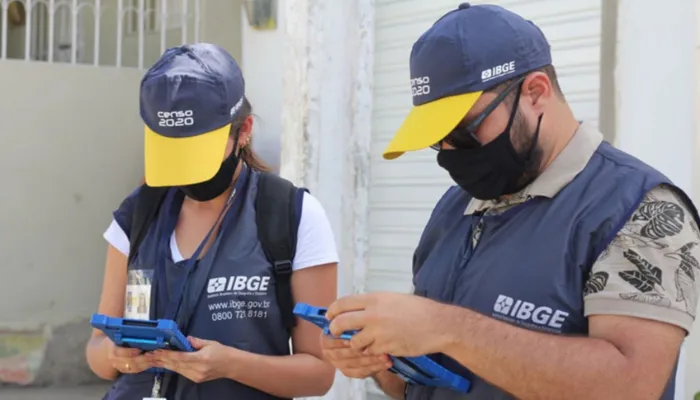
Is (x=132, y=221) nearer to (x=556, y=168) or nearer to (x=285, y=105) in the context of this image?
(x=556, y=168)

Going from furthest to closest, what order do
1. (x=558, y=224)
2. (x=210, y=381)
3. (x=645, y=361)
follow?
(x=210, y=381) → (x=558, y=224) → (x=645, y=361)

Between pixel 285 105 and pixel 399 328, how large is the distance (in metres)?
3.50

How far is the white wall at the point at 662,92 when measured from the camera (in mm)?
3441

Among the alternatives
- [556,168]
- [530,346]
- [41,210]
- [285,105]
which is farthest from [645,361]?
[41,210]

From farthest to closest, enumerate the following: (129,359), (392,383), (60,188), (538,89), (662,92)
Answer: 1. (60,188)
2. (662,92)
3. (129,359)
4. (392,383)
5. (538,89)

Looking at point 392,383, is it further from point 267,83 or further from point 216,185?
point 267,83

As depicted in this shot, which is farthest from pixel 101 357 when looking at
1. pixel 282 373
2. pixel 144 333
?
pixel 282 373

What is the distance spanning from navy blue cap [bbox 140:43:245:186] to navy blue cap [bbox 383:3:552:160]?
706mm

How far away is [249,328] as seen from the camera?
2.57 metres

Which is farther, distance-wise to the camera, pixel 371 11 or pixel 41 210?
pixel 41 210

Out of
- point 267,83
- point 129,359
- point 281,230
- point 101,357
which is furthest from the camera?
point 267,83

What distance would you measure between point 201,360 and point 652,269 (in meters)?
1.14

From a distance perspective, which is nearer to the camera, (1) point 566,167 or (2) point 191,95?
(1) point 566,167

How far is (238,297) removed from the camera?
2568 millimetres
